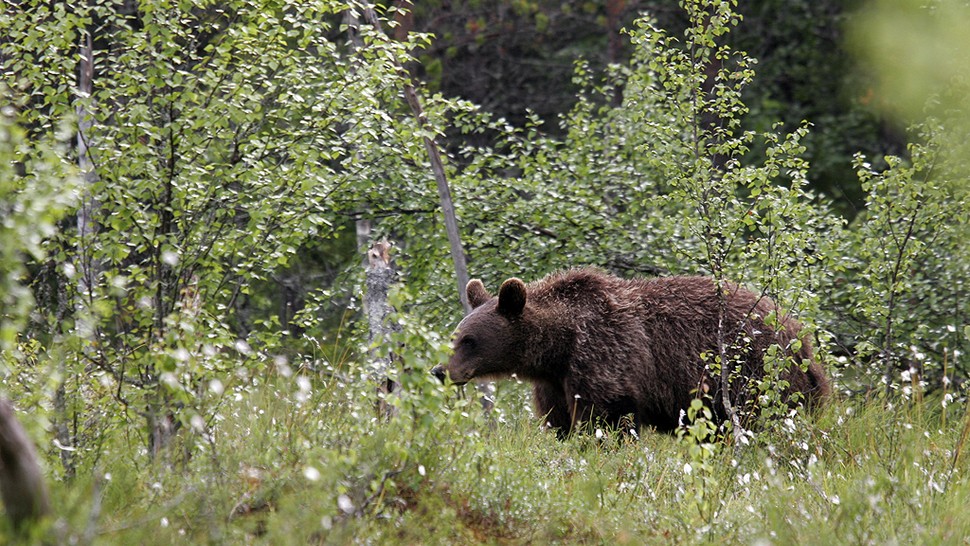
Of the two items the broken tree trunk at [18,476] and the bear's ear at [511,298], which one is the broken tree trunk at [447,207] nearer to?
the bear's ear at [511,298]

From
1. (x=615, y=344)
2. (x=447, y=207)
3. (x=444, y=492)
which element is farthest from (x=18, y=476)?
(x=447, y=207)

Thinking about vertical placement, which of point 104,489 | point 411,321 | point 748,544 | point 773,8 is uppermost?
point 411,321

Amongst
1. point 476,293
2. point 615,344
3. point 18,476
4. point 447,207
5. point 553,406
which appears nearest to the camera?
point 18,476

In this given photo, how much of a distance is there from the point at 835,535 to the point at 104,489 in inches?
129

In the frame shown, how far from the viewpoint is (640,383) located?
8.22 m

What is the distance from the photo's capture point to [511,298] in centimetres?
842

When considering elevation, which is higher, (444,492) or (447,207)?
(444,492)

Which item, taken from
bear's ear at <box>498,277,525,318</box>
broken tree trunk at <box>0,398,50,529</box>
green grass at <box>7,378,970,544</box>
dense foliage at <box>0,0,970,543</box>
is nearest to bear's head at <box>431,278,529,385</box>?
bear's ear at <box>498,277,525,318</box>

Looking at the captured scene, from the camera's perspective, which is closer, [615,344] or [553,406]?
[615,344]

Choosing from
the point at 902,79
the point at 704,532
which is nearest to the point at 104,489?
the point at 704,532

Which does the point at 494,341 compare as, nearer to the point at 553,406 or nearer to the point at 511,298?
the point at 511,298

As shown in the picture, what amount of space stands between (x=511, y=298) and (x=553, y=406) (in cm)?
94

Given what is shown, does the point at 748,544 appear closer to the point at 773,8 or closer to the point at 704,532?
the point at 704,532

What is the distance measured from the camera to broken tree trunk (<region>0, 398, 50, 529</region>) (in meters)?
3.33
